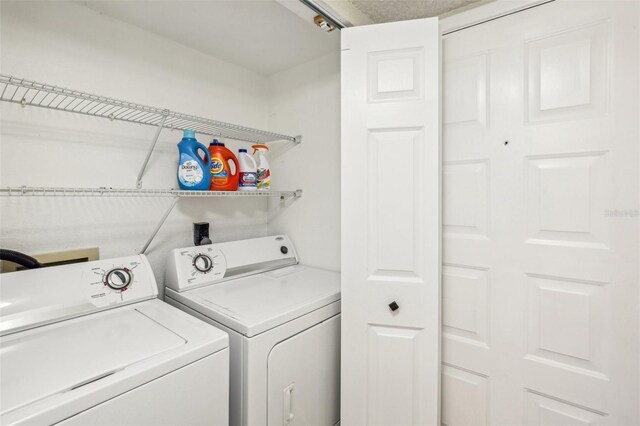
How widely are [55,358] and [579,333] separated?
83.8 inches

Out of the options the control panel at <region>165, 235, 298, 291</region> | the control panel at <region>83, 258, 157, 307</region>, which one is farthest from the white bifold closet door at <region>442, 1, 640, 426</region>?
the control panel at <region>83, 258, 157, 307</region>

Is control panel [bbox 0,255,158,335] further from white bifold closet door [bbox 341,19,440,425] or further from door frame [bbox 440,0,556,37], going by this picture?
door frame [bbox 440,0,556,37]

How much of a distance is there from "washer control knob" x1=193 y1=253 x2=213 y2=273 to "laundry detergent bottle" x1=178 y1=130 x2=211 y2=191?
443 mm

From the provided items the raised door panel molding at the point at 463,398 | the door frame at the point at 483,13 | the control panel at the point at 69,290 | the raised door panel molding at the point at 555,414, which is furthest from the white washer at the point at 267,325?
the door frame at the point at 483,13

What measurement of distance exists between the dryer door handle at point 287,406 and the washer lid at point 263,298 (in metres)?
0.35

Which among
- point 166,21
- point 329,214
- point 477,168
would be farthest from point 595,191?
point 166,21

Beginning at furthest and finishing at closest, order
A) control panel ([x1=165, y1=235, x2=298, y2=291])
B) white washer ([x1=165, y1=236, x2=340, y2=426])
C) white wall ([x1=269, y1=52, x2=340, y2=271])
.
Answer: white wall ([x1=269, y1=52, x2=340, y2=271]), control panel ([x1=165, y1=235, x2=298, y2=291]), white washer ([x1=165, y1=236, x2=340, y2=426])

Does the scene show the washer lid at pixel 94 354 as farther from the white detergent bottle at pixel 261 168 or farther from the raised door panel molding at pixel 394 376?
the white detergent bottle at pixel 261 168

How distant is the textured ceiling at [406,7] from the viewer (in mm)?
1579

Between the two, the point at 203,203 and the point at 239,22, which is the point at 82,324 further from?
A: the point at 239,22

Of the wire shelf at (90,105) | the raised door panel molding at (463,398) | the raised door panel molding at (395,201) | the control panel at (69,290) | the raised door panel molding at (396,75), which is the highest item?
the raised door panel molding at (396,75)

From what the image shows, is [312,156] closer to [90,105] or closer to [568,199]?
[90,105]

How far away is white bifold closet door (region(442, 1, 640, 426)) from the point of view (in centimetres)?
120

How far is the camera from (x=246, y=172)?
2.17 m
